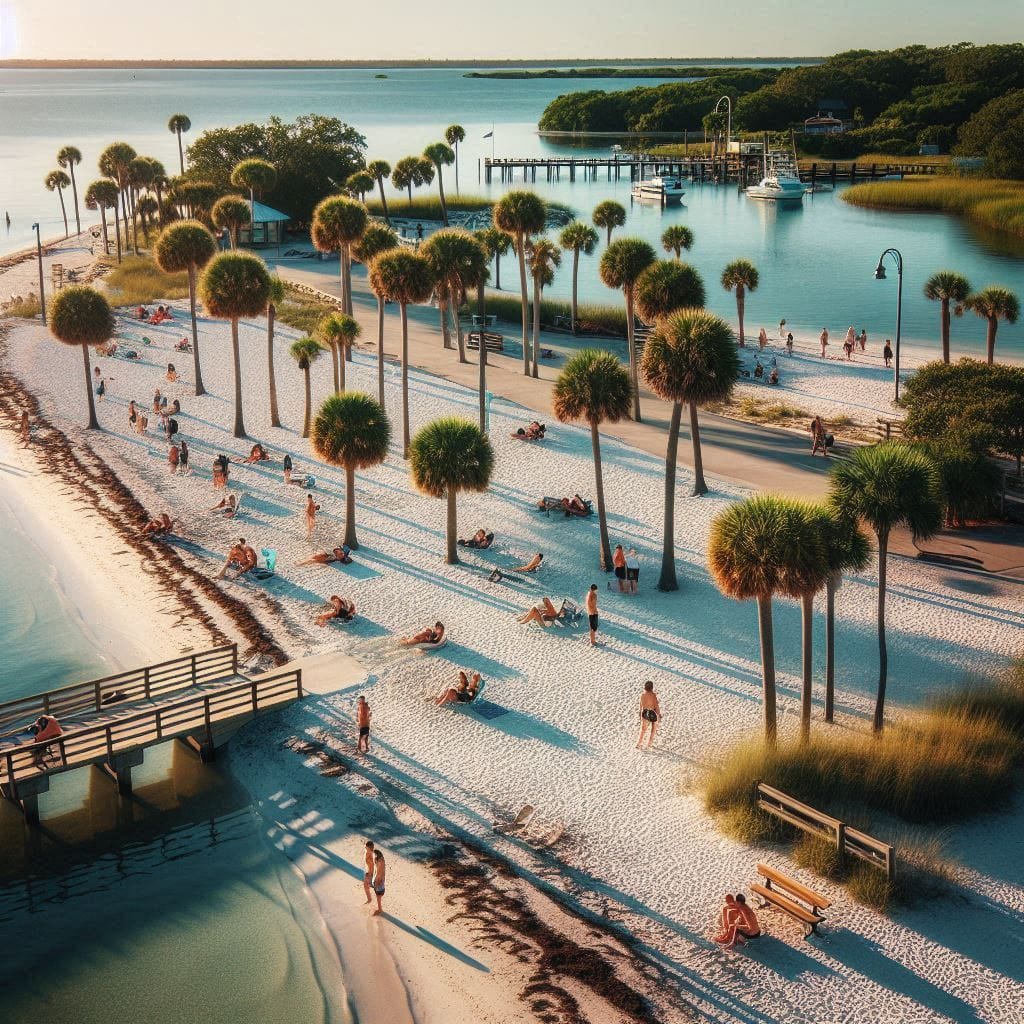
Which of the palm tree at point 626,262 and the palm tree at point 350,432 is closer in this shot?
the palm tree at point 350,432

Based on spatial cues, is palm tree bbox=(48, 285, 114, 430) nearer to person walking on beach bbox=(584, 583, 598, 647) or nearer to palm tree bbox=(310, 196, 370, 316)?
palm tree bbox=(310, 196, 370, 316)

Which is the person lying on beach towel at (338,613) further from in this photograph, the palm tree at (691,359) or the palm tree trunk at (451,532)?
the palm tree at (691,359)

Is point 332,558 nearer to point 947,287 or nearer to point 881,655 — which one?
point 881,655

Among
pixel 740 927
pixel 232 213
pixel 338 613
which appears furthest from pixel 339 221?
pixel 740 927

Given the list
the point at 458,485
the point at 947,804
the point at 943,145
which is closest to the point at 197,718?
the point at 458,485

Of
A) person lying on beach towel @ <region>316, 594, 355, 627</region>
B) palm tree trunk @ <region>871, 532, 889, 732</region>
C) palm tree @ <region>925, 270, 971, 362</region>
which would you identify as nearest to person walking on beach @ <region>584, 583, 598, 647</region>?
person lying on beach towel @ <region>316, 594, 355, 627</region>

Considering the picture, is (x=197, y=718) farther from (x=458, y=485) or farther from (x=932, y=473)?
(x=932, y=473)

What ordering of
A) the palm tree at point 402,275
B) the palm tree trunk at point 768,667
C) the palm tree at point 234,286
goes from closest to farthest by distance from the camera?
the palm tree trunk at point 768,667, the palm tree at point 402,275, the palm tree at point 234,286

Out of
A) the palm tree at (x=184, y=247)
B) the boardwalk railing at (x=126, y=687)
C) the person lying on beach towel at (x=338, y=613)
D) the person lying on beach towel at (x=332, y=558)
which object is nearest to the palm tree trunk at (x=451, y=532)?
the person lying on beach towel at (x=332, y=558)
